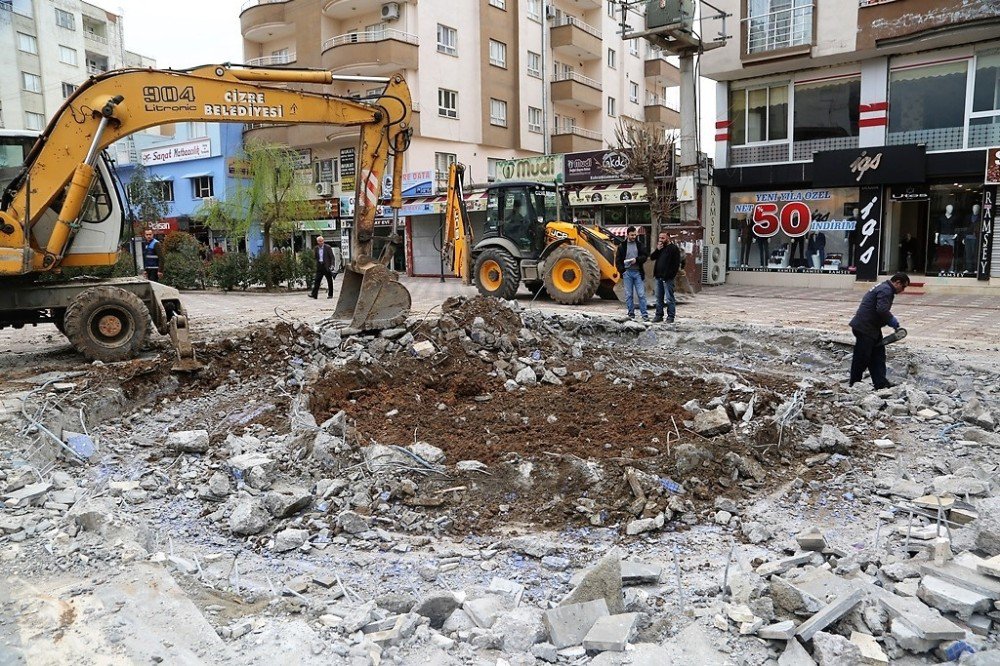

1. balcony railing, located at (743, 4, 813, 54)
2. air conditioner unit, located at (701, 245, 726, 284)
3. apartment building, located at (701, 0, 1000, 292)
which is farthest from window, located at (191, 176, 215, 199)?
balcony railing, located at (743, 4, 813, 54)

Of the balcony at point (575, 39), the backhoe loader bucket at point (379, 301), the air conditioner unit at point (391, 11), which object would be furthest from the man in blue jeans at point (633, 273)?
the balcony at point (575, 39)

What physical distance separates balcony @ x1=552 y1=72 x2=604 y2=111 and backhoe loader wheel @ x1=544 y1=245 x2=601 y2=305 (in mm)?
21983

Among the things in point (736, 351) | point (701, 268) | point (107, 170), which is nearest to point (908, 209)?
point (701, 268)

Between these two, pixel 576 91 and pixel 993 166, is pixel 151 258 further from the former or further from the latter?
pixel 576 91

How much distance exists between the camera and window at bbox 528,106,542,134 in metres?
35.0

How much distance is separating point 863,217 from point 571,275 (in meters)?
9.69

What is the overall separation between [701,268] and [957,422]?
14.7 m

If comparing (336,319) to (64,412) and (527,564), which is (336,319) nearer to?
(64,412)

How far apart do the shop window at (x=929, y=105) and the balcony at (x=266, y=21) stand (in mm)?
25702

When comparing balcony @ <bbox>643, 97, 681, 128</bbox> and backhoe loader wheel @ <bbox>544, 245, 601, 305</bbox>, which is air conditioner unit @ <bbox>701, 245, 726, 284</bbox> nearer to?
backhoe loader wheel @ <bbox>544, 245, 601, 305</bbox>

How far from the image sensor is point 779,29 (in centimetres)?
2053

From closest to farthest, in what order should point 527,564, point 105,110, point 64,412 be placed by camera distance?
point 527,564 → point 64,412 → point 105,110

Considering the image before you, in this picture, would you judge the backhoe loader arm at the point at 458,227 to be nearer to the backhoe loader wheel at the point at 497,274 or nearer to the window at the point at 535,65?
the backhoe loader wheel at the point at 497,274

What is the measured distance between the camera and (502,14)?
109ft
